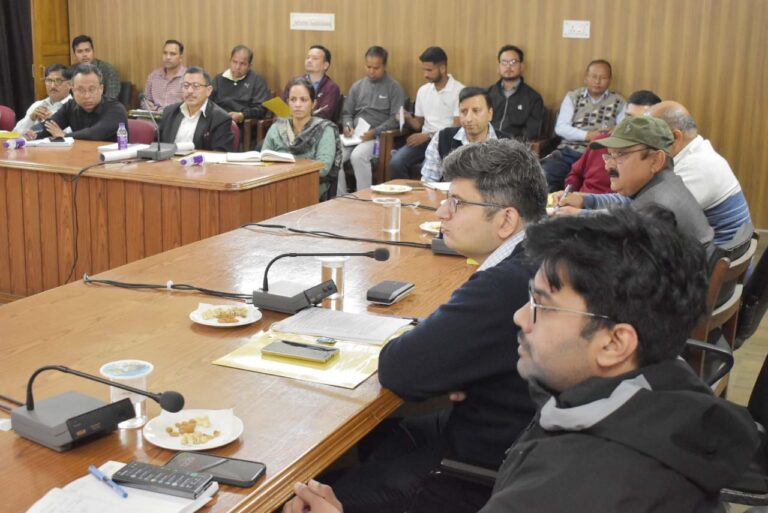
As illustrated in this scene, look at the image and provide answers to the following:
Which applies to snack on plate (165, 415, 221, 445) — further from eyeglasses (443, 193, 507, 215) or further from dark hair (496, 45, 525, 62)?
dark hair (496, 45, 525, 62)

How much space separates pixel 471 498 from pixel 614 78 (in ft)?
18.8

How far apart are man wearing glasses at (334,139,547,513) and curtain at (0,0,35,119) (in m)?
7.39

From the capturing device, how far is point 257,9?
327 inches

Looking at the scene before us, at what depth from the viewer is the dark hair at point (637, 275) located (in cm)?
127

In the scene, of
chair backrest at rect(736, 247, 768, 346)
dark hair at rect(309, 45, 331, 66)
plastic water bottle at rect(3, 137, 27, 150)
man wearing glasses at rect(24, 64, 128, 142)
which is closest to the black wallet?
chair backrest at rect(736, 247, 768, 346)

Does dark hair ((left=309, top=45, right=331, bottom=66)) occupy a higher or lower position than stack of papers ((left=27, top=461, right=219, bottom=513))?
higher

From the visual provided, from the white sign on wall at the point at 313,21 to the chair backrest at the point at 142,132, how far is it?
105 inches

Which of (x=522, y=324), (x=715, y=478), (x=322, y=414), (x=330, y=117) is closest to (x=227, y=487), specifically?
(x=322, y=414)

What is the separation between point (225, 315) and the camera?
7.55 feet

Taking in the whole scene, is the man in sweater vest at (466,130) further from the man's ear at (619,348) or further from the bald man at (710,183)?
the man's ear at (619,348)

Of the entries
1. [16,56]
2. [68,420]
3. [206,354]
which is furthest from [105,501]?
[16,56]

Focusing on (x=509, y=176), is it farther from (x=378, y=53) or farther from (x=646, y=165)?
(x=378, y=53)

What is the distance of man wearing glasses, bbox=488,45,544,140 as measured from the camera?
705cm

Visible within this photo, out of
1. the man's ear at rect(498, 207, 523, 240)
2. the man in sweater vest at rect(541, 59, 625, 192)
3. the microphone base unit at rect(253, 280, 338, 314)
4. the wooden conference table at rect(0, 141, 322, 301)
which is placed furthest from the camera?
the man in sweater vest at rect(541, 59, 625, 192)
